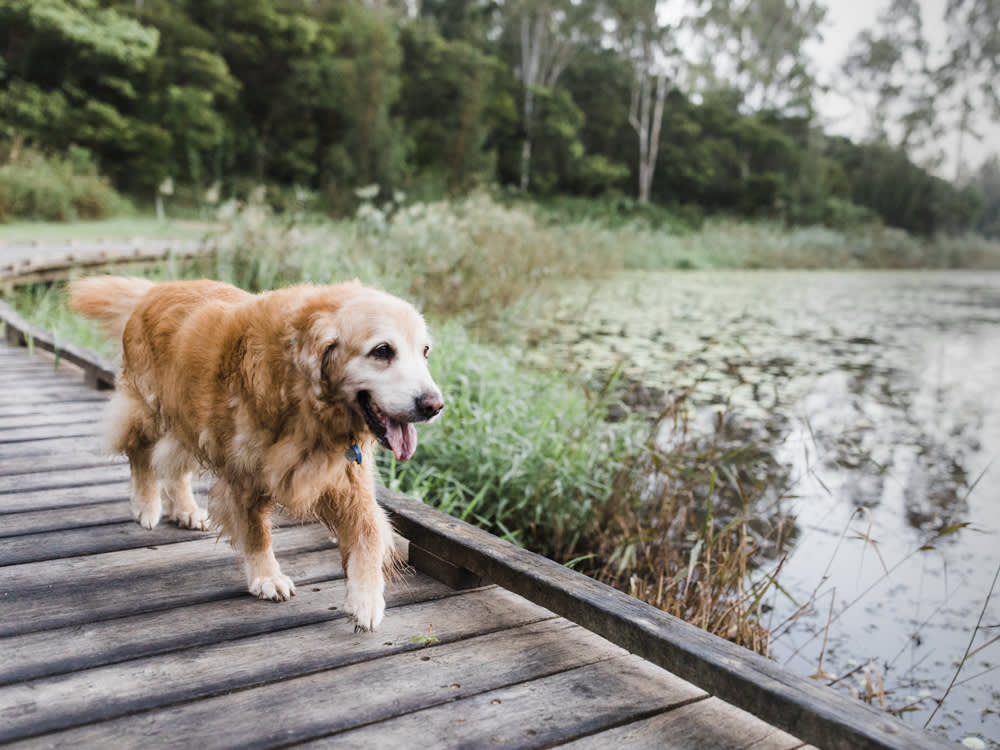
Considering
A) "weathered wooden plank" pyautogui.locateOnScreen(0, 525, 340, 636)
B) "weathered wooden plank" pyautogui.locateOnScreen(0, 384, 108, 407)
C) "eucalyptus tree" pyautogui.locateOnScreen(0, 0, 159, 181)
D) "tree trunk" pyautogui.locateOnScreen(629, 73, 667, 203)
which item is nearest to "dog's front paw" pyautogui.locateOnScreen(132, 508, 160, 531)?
"weathered wooden plank" pyautogui.locateOnScreen(0, 525, 340, 636)

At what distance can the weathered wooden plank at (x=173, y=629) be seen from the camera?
1786 millimetres

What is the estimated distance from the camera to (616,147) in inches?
1312

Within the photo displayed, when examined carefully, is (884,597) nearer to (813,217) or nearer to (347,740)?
(347,740)

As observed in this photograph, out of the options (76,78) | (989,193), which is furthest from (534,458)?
(989,193)

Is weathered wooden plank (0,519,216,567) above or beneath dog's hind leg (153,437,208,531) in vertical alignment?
beneath

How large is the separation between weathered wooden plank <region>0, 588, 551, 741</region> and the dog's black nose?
0.58 metres

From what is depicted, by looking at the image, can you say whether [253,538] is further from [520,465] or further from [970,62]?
[970,62]

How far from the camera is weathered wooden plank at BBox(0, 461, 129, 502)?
119 inches

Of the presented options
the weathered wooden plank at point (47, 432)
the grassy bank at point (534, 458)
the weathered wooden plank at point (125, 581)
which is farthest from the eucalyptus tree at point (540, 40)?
the weathered wooden plank at point (125, 581)

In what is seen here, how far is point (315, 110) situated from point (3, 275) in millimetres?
19712

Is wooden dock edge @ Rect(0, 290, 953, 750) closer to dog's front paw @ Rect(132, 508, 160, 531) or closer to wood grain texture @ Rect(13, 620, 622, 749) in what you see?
wood grain texture @ Rect(13, 620, 622, 749)

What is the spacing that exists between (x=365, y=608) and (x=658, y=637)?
2.45ft

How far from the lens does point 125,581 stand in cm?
225

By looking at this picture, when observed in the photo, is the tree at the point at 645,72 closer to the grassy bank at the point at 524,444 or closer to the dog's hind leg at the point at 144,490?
the grassy bank at the point at 524,444
